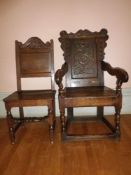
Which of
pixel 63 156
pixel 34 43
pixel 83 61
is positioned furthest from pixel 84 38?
pixel 63 156

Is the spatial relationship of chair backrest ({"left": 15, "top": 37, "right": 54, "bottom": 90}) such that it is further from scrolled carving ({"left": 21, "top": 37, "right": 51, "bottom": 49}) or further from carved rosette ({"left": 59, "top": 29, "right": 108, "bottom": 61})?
carved rosette ({"left": 59, "top": 29, "right": 108, "bottom": 61})

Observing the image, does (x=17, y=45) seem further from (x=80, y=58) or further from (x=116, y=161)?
(x=116, y=161)

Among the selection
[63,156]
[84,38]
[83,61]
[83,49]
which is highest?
[84,38]

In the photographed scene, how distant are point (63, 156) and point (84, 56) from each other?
1142 millimetres

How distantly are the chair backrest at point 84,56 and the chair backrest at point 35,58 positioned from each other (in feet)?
0.60

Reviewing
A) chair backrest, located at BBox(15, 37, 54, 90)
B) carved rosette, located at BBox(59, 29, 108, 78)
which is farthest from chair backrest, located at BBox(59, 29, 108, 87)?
chair backrest, located at BBox(15, 37, 54, 90)

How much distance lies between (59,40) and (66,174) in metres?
1.46

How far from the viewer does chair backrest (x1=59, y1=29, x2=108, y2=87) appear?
2.34 m

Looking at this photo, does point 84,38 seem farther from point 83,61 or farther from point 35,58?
point 35,58

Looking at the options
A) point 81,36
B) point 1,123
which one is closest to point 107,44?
point 81,36

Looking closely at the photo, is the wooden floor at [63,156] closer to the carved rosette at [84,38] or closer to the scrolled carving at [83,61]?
the scrolled carving at [83,61]

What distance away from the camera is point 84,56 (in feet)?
7.73

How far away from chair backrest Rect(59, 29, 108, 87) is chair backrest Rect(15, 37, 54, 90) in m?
0.18

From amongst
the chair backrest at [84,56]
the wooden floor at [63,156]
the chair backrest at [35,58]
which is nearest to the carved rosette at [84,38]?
the chair backrest at [84,56]
